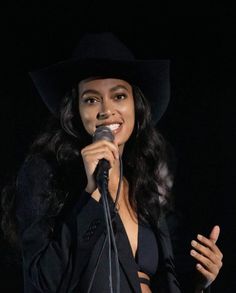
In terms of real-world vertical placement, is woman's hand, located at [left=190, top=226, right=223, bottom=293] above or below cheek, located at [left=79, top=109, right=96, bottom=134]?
below

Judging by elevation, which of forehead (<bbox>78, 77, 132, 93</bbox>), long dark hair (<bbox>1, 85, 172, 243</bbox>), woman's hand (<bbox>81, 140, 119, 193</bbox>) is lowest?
long dark hair (<bbox>1, 85, 172, 243</bbox>)

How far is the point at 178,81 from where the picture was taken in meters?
2.42

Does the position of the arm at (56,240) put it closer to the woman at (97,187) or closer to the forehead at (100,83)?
the woman at (97,187)

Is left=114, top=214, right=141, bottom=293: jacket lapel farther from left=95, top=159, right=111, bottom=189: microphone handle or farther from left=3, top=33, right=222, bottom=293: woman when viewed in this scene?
left=95, top=159, right=111, bottom=189: microphone handle

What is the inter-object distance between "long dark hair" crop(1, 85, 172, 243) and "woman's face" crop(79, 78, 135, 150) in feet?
0.32

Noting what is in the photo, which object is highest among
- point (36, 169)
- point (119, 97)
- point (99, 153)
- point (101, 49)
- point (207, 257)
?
point (101, 49)

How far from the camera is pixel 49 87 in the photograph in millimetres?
1823

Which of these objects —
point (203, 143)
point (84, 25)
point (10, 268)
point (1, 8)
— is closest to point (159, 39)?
point (84, 25)

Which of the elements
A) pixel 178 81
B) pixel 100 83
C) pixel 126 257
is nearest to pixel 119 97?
pixel 100 83

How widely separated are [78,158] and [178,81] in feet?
2.70

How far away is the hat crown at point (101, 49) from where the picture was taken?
1711 mm

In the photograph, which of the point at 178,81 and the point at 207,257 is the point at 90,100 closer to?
the point at 207,257

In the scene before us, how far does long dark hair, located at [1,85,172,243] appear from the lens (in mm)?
1702

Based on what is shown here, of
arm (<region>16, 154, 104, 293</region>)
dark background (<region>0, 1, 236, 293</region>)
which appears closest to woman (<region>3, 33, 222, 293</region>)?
arm (<region>16, 154, 104, 293</region>)
